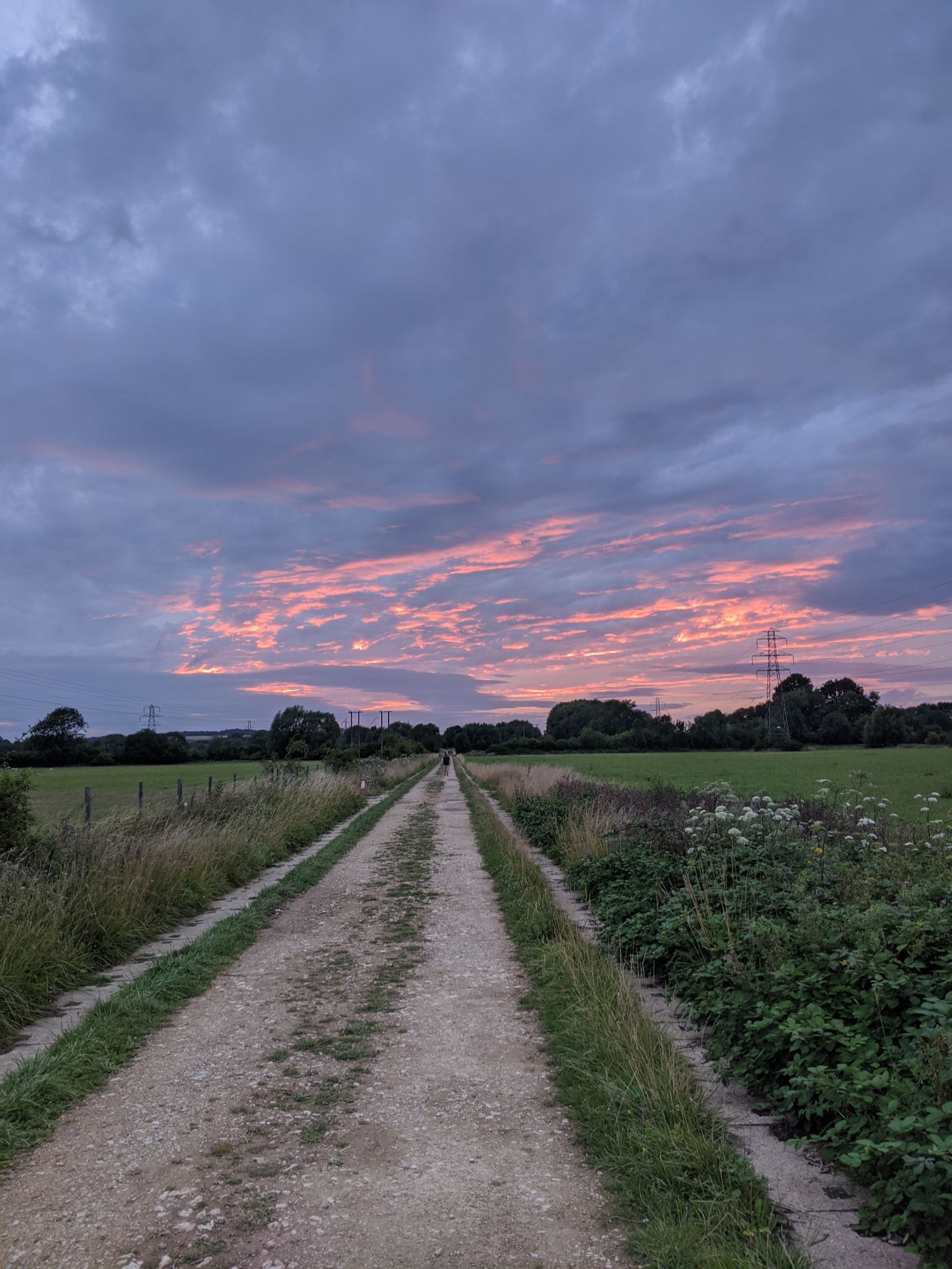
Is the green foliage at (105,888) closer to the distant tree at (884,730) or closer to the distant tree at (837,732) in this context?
the distant tree at (884,730)

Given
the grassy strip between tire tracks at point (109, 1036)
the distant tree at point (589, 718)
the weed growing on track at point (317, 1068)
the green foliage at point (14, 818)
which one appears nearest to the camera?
the weed growing on track at point (317, 1068)

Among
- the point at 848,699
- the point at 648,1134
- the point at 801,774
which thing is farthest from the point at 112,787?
the point at 848,699

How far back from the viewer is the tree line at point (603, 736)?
8619cm

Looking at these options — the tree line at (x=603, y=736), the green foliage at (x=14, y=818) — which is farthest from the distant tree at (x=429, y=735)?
the green foliage at (x=14, y=818)

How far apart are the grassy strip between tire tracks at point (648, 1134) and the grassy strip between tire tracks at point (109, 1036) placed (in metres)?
2.79

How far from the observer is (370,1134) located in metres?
3.80

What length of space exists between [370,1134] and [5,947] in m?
3.92

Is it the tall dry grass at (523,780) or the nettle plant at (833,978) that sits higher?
the nettle plant at (833,978)

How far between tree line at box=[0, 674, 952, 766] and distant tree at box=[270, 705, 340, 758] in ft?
0.49

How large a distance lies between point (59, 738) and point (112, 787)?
54.3 metres

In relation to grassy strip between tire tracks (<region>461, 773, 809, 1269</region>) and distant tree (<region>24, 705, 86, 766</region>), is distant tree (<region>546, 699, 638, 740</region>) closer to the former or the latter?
distant tree (<region>24, 705, 86, 766</region>)

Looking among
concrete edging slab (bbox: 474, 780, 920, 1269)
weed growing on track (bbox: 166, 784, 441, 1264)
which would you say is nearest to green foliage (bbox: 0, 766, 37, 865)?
weed growing on track (bbox: 166, 784, 441, 1264)

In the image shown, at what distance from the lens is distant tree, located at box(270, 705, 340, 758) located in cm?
10925

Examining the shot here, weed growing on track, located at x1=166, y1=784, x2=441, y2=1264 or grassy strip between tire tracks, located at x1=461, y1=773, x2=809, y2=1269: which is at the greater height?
grassy strip between tire tracks, located at x1=461, y1=773, x2=809, y2=1269
